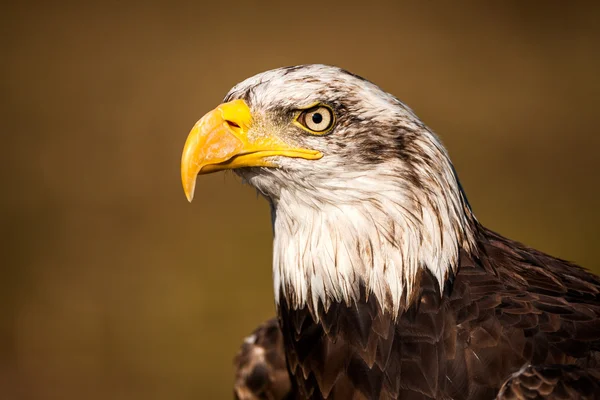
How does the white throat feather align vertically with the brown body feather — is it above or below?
above

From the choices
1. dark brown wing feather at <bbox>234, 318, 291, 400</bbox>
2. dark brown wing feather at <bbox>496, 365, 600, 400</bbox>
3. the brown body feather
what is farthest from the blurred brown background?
dark brown wing feather at <bbox>496, 365, 600, 400</bbox>

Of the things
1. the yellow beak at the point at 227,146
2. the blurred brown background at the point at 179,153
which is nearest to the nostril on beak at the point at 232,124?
the yellow beak at the point at 227,146

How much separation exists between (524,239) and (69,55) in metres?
10.5

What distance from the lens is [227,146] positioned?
8.93ft

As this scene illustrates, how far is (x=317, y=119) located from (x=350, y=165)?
0.22 meters

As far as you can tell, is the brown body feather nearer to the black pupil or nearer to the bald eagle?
the bald eagle

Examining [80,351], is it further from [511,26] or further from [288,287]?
[511,26]

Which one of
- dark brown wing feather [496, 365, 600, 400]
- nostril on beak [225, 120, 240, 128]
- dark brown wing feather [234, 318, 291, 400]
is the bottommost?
dark brown wing feather [234, 318, 291, 400]

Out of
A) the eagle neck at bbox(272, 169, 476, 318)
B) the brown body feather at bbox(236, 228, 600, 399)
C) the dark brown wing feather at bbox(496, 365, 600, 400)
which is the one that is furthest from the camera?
the eagle neck at bbox(272, 169, 476, 318)

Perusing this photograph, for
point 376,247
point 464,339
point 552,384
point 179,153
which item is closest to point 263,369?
point 376,247

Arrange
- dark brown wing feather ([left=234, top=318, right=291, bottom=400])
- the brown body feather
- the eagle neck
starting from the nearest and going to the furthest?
the brown body feather → the eagle neck → dark brown wing feather ([left=234, top=318, right=291, bottom=400])

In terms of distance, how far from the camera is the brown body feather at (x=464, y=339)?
254cm

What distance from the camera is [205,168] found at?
272cm

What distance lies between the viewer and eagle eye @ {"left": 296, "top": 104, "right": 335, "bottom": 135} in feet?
8.91
